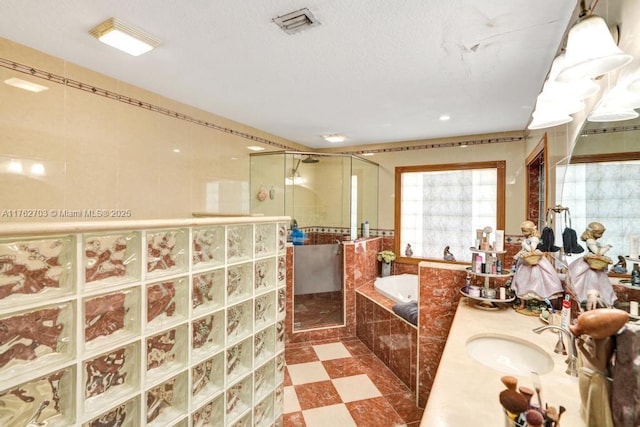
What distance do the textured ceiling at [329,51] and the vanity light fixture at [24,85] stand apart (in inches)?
8.4

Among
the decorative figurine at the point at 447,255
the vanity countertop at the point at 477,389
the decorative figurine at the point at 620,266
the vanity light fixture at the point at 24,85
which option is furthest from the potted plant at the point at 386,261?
the vanity light fixture at the point at 24,85

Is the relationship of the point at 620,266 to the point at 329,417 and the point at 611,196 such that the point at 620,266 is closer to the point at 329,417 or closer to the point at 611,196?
the point at 611,196

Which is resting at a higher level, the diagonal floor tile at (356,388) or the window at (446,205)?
the window at (446,205)

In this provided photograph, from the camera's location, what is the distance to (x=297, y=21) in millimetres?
1509

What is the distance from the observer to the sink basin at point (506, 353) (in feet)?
4.49

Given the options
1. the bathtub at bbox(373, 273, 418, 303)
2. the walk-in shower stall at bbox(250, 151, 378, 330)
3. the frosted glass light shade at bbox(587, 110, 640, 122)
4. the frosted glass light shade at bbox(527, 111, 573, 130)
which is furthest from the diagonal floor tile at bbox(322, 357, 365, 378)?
the frosted glass light shade at bbox(587, 110, 640, 122)

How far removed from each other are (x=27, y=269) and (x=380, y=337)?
270 centimetres

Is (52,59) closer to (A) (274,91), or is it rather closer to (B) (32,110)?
(B) (32,110)

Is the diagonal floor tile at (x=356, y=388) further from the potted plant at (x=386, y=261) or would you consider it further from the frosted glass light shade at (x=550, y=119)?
the frosted glass light shade at (x=550, y=119)

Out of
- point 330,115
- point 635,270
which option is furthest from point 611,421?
point 330,115

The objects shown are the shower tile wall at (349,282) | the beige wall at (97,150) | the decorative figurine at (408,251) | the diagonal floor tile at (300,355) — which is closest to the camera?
the beige wall at (97,150)

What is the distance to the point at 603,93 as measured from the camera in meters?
1.16

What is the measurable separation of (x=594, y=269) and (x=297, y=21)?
1702 millimetres

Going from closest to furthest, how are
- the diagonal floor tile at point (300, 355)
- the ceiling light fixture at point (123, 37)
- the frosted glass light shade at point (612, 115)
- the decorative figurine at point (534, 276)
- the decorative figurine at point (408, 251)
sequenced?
the frosted glass light shade at point (612, 115)
the ceiling light fixture at point (123, 37)
the decorative figurine at point (534, 276)
the diagonal floor tile at point (300, 355)
the decorative figurine at point (408, 251)
